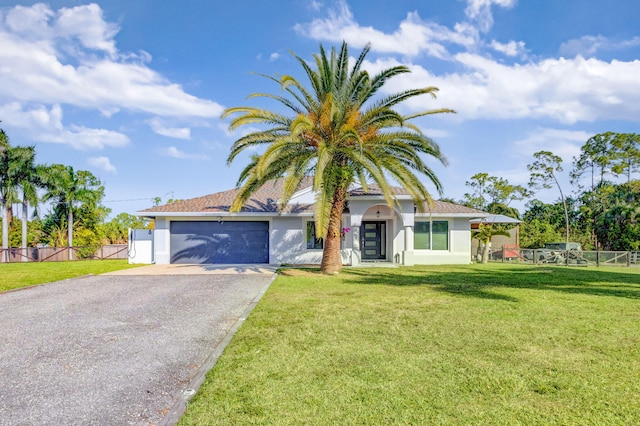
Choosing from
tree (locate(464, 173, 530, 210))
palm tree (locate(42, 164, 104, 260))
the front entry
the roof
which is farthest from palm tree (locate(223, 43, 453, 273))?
tree (locate(464, 173, 530, 210))

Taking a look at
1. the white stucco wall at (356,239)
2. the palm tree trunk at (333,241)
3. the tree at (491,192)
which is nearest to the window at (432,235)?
the white stucco wall at (356,239)

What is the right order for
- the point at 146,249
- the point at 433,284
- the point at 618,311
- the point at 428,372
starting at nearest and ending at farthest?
the point at 428,372 < the point at 618,311 < the point at 433,284 < the point at 146,249

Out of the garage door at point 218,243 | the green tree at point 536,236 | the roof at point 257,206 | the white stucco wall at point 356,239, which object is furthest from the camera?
the green tree at point 536,236

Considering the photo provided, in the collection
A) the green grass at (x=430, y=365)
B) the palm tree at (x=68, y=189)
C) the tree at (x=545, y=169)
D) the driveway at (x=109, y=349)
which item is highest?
the tree at (x=545, y=169)

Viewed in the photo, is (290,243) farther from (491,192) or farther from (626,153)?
(626,153)

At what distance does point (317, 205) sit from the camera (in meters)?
14.0

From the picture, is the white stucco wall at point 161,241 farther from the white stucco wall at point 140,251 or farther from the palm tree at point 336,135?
the palm tree at point 336,135

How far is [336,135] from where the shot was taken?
48.7 ft

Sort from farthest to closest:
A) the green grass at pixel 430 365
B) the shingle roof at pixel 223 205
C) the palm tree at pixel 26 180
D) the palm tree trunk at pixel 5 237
Answer: 1. the palm tree at pixel 26 180
2. the palm tree trunk at pixel 5 237
3. the shingle roof at pixel 223 205
4. the green grass at pixel 430 365

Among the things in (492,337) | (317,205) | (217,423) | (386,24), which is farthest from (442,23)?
(217,423)

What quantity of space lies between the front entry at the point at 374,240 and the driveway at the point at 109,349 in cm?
1204

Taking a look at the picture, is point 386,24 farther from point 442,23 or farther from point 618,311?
point 618,311

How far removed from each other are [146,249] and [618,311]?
2170cm

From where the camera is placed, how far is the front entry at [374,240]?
74.3 ft
